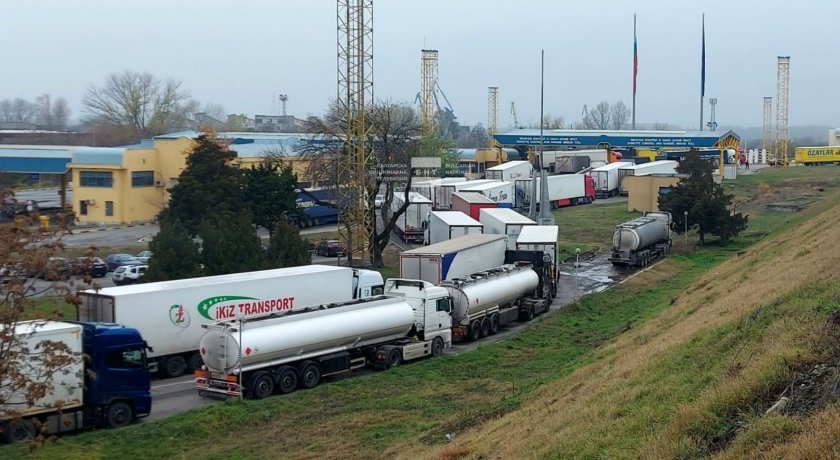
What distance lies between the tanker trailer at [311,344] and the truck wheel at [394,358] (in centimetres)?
3

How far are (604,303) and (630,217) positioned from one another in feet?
109

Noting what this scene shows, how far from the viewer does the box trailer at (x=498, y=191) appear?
6632 cm

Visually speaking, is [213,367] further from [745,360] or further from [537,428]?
[745,360]

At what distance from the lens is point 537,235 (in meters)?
42.6

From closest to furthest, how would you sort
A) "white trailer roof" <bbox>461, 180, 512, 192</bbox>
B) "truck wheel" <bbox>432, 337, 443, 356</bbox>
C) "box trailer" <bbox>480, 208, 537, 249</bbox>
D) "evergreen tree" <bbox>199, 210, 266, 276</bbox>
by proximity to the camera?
"truck wheel" <bbox>432, 337, 443, 356</bbox>
"evergreen tree" <bbox>199, 210, 266, 276</bbox>
"box trailer" <bbox>480, 208, 537, 249</bbox>
"white trailer roof" <bbox>461, 180, 512, 192</bbox>

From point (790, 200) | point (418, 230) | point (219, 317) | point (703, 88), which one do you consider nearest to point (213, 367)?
point (219, 317)

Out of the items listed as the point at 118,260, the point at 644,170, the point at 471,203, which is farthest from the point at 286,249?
the point at 644,170

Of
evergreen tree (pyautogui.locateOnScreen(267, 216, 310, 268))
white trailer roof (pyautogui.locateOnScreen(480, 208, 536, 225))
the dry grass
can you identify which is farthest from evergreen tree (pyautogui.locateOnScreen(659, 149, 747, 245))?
the dry grass

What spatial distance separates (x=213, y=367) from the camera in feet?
77.0

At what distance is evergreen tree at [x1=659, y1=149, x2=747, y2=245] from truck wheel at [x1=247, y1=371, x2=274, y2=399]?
37.0 meters

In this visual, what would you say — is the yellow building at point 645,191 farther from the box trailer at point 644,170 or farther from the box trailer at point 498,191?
the box trailer at point 644,170

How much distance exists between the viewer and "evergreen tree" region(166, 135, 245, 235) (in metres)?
48.0

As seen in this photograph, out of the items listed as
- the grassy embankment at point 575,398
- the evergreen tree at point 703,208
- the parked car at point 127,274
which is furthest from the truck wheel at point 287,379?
the evergreen tree at point 703,208

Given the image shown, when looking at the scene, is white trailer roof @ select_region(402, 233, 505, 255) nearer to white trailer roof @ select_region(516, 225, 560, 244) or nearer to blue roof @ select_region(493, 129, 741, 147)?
white trailer roof @ select_region(516, 225, 560, 244)
